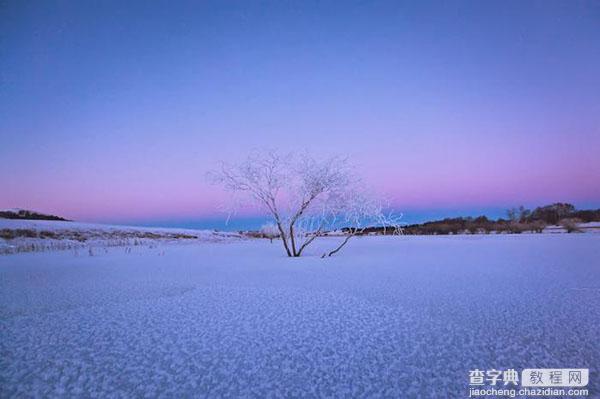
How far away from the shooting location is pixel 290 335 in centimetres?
220

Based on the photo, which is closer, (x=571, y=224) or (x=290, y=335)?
(x=290, y=335)

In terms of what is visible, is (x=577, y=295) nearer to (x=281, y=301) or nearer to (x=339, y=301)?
(x=339, y=301)

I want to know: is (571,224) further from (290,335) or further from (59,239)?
(59,239)

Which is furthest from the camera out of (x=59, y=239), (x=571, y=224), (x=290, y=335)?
(x=571, y=224)

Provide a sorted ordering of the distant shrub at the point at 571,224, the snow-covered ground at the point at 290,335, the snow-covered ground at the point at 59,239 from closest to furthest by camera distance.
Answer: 1. the snow-covered ground at the point at 290,335
2. the snow-covered ground at the point at 59,239
3. the distant shrub at the point at 571,224

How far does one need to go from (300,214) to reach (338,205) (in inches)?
40.6

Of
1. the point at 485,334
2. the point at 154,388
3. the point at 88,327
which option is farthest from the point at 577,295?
the point at 88,327

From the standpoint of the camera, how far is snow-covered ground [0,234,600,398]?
1613 mm

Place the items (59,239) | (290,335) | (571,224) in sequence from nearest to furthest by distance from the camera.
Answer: (290,335) < (59,239) < (571,224)

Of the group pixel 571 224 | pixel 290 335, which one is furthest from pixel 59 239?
pixel 571 224

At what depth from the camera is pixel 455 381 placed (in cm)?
160

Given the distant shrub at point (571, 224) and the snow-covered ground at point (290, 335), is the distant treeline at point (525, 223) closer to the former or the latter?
the distant shrub at point (571, 224)

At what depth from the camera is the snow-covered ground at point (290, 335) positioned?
1.61 meters

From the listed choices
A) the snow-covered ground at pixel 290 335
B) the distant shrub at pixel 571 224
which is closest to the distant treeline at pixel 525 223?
the distant shrub at pixel 571 224
